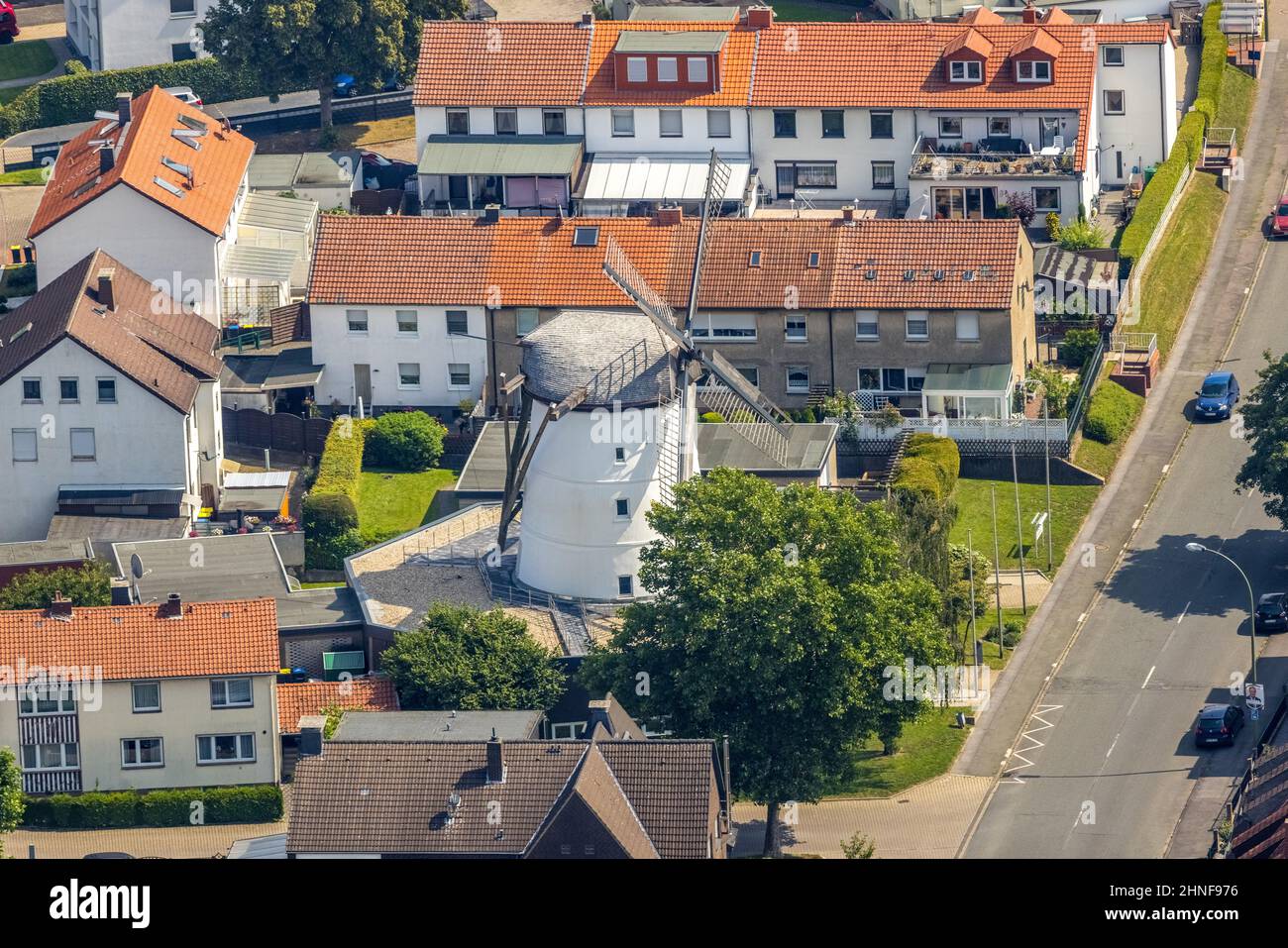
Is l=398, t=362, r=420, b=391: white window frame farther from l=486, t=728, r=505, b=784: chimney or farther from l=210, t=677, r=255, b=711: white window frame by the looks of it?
l=486, t=728, r=505, b=784: chimney

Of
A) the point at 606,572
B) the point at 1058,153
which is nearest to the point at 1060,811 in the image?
the point at 606,572

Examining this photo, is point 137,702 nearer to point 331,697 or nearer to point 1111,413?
point 331,697

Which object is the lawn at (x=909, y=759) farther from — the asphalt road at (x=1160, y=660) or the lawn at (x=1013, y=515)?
the lawn at (x=1013, y=515)

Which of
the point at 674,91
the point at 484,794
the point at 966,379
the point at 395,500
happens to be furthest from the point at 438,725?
the point at 674,91

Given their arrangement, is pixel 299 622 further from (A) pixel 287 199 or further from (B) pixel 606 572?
(A) pixel 287 199

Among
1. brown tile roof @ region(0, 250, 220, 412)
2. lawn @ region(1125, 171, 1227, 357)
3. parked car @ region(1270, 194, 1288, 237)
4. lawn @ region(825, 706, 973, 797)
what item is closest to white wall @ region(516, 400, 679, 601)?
lawn @ region(825, 706, 973, 797)
